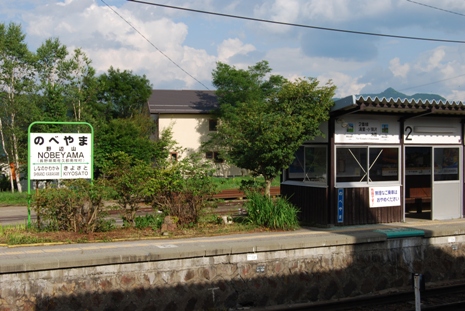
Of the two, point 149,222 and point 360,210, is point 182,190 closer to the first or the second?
point 149,222

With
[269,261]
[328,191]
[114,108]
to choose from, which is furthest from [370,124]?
[114,108]

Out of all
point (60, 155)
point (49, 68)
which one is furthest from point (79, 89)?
point (60, 155)

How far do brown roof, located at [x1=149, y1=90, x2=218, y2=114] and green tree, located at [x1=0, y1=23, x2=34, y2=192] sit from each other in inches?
466

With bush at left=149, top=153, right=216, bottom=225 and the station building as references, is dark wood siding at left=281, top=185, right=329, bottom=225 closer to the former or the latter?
the station building

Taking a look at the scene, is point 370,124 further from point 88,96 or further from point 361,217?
point 88,96

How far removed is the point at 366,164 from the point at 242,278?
598 cm

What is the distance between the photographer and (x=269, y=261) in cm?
1083

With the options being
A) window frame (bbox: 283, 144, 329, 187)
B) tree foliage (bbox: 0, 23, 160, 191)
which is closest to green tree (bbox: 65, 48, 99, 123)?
tree foliage (bbox: 0, 23, 160, 191)

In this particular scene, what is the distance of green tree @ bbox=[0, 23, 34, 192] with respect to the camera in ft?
114

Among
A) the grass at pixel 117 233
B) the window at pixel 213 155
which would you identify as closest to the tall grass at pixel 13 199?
the grass at pixel 117 233

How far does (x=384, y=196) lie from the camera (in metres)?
14.8

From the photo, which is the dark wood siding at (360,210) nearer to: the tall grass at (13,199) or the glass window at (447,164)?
the glass window at (447,164)

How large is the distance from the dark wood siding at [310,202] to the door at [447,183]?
3.92 metres

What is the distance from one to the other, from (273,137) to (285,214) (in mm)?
1984
